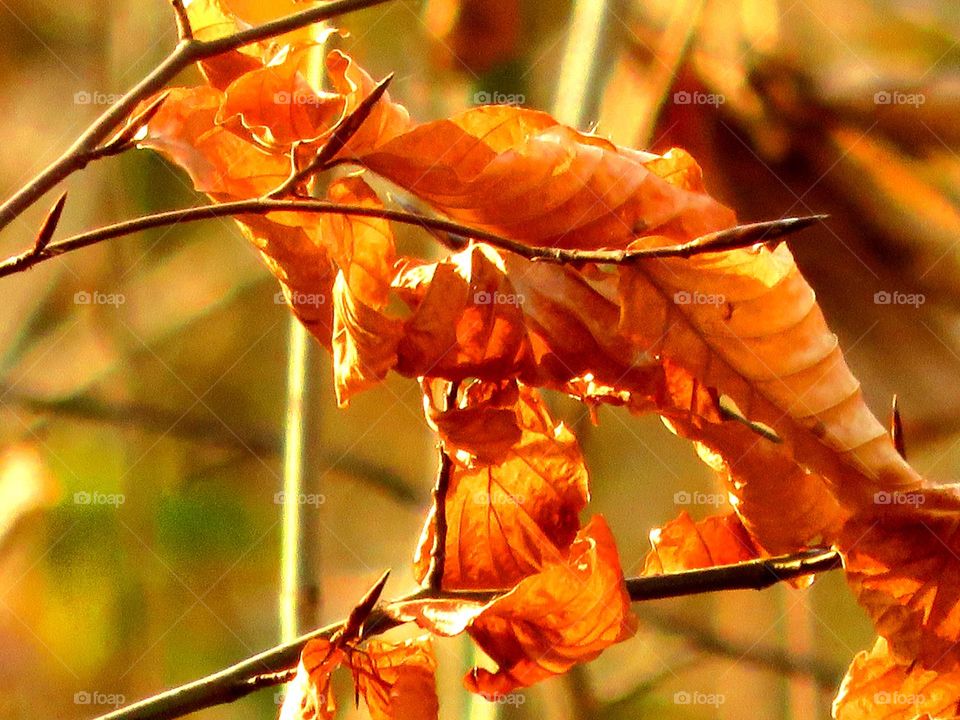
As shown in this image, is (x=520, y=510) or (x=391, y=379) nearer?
(x=520, y=510)

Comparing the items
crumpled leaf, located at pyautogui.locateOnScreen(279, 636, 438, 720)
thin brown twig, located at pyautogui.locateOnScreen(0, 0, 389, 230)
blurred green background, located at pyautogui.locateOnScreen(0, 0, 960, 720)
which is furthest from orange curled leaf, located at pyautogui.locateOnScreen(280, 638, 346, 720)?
blurred green background, located at pyautogui.locateOnScreen(0, 0, 960, 720)

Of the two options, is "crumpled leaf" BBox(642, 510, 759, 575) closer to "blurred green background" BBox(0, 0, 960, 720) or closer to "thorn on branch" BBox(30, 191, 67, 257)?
"thorn on branch" BBox(30, 191, 67, 257)

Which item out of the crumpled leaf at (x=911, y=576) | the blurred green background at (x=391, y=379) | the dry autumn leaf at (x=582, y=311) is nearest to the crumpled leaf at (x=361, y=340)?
the dry autumn leaf at (x=582, y=311)

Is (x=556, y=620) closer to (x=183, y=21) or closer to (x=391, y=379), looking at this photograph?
(x=183, y=21)

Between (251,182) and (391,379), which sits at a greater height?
(391,379)

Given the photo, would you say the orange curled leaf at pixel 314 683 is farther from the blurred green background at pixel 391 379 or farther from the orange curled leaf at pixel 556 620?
the blurred green background at pixel 391 379

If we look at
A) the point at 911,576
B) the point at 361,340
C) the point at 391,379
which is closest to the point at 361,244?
the point at 361,340
